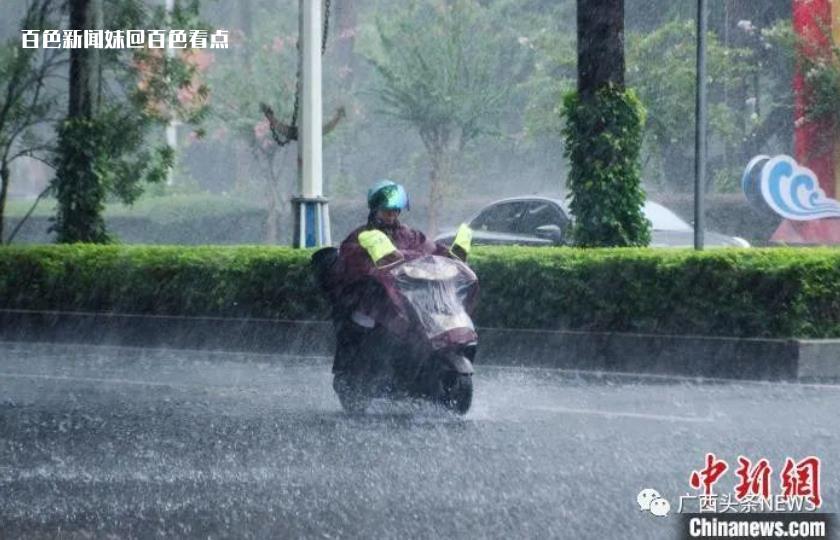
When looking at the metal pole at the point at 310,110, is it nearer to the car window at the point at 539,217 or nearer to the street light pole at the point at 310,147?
the street light pole at the point at 310,147

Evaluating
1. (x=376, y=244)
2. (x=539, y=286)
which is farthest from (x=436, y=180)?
(x=376, y=244)

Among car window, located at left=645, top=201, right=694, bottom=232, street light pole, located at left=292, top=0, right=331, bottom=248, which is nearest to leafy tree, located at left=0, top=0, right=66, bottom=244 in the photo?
street light pole, located at left=292, top=0, right=331, bottom=248

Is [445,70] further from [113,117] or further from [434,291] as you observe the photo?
[434,291]

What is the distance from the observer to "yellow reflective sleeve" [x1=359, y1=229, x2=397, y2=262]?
10758 millimetres

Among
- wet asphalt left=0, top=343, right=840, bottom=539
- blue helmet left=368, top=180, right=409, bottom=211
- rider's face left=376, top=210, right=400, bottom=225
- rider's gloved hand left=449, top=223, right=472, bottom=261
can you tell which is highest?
blue helmet left=368, top=180, right=409, bottom=211

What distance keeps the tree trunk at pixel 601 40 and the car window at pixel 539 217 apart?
18.5 feet

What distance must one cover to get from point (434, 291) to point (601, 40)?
729cm

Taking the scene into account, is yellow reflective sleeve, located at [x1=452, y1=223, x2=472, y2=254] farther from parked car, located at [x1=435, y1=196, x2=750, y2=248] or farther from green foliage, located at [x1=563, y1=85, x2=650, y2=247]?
parked car, located at [x1=435, y1=196, x2=750, y2=248]

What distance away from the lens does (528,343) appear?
15750 mm

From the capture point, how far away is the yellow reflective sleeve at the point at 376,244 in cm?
1076

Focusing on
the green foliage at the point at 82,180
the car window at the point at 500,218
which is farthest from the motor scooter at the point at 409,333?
the car window at the point at 500,218

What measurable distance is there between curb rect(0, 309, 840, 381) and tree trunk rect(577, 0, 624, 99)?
3277 millimetres

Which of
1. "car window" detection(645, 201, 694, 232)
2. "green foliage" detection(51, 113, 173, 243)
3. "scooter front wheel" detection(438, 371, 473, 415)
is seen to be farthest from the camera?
"car window" detection(645, 201, 694, 232)

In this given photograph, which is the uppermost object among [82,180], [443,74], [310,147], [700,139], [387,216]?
[443,74]
